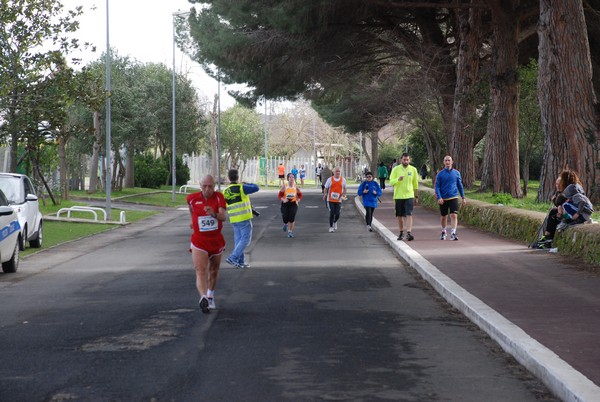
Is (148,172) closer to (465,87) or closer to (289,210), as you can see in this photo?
(465,87)

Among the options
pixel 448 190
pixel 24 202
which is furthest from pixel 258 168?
pixel 24 202

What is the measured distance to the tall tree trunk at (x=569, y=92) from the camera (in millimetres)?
22719

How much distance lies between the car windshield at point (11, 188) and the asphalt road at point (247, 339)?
321 cm

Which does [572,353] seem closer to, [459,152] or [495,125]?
[495,125]

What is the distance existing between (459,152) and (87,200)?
56.2ft

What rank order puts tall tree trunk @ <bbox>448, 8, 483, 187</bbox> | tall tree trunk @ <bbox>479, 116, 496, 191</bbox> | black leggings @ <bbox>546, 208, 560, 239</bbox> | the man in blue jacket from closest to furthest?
black leggings @ <bbox>546, 208, 560, 239</bbox> < the man in blue jacket < tall tree trunk @ <bbox>479, 116, 496, 191</bbox> < tall tree trunk @ <bbox>448, 8, 483, 187</bbox>

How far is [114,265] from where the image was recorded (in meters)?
17.1

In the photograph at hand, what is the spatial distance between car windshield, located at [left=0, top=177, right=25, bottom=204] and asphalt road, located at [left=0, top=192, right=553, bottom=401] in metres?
3.21

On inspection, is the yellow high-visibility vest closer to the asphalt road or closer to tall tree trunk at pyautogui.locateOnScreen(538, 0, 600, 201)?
the asphalt road

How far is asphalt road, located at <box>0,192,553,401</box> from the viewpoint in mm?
6828

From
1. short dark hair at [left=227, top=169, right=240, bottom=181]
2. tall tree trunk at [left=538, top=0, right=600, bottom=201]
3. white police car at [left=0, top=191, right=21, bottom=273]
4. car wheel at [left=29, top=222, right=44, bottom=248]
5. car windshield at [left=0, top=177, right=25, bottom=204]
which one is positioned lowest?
car wheel at [left=29, top=222, right=44, bottom=248]

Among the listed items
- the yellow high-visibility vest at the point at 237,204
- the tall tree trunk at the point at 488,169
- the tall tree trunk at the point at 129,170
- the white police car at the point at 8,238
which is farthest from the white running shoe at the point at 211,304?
the tall tree trunk at the point at 129,170

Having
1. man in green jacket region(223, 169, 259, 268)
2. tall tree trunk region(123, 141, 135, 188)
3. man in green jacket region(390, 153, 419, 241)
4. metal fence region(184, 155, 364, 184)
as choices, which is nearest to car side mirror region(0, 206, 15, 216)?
man in green jacket region(223, 169, 259, 268)

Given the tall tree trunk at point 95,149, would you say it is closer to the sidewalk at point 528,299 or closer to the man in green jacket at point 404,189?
the man in green jacket at point 404,189
